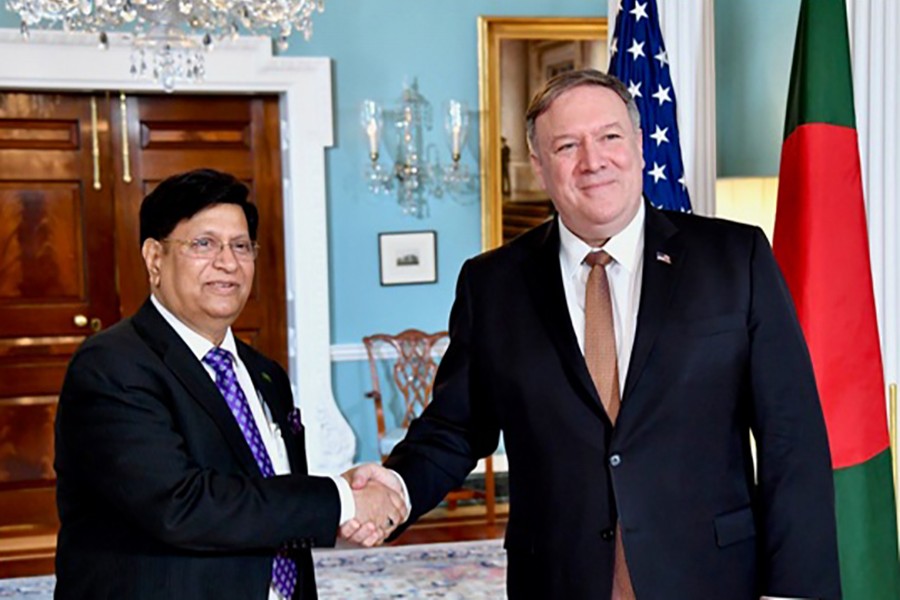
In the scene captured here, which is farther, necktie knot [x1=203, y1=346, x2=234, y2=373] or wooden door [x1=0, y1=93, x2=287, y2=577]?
wooden door [x1=0, y1=93, x2=287, y2=577]

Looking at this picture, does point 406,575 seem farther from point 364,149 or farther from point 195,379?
point 195,379

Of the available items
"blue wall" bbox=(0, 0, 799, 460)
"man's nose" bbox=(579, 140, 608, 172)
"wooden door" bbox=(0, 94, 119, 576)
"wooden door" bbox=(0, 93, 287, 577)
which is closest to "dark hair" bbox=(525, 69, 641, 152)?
"man's nose" bbox=(579, 140, 608, 172)

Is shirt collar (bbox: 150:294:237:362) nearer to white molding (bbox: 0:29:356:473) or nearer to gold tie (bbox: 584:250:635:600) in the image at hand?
gold tie (bbox: 584:250:635:600)

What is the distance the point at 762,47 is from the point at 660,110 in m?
1.43

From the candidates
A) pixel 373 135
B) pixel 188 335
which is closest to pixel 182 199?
pixel 188 335

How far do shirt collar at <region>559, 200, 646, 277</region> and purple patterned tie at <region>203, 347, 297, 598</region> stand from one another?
2.13ft

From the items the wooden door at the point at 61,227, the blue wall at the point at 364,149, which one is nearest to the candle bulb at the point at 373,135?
the blue wall at the point at 364,149

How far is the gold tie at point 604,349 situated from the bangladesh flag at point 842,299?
109cm

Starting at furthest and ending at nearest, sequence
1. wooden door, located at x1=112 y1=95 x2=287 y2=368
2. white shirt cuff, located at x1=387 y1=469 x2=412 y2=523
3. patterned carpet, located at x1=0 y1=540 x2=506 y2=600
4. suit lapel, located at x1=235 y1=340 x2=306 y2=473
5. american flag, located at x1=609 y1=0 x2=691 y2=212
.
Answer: wooden door, located at x1=112 y1=95 x2=287 y2=368 → patterned carpet, located at x1=0 y1=540 x2=506 y2=600 → american flag, located at x1=609 y1=0 x2=691 y2=212 → white shirt cuff, located at x1=387 y1=469 x2=412 y2=523 → suit lapel, located at x1=235 y1=340 x2=306 y2=473

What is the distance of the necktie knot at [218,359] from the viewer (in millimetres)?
2109

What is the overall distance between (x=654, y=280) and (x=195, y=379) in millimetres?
843

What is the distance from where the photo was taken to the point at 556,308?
81.7 inches

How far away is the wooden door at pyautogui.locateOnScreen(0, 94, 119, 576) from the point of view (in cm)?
591

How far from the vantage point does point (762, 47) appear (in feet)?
14.7
